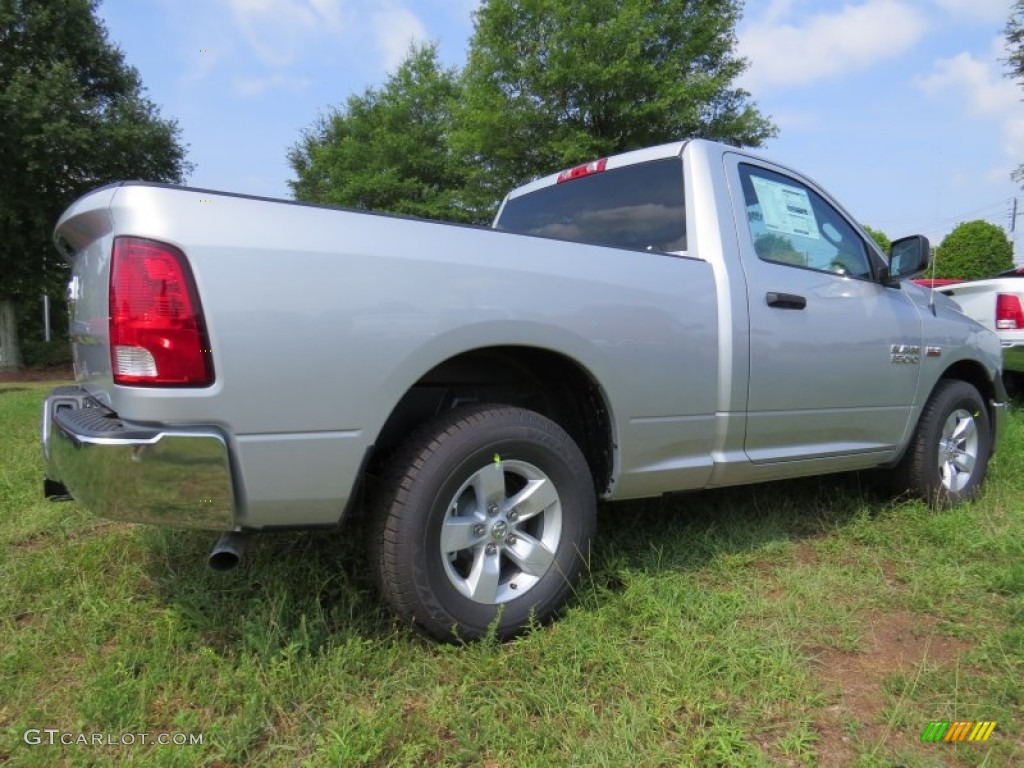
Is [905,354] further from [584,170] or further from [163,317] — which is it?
[163,317]

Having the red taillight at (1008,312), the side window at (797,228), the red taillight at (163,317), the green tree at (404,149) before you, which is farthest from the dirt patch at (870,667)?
the green tree at (404,149)

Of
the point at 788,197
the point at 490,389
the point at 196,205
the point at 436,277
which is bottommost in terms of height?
the point at 490,389

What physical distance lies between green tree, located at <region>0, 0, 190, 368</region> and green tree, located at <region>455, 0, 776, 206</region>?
8892 millimetres

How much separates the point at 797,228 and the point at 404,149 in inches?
682

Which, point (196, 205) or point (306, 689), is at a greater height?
point (196, 205)

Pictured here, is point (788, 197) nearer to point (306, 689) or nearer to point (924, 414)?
point (924, 414)

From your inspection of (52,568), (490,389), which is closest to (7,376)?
(52,568)

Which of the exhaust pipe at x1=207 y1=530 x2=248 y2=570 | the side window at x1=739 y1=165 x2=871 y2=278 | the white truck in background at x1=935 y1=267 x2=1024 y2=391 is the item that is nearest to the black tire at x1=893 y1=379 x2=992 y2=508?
the side window at x1=739 y1=165 x2=871 y2=278

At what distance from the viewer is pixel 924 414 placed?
12.8ft

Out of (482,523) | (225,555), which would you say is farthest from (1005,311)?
(225,555)

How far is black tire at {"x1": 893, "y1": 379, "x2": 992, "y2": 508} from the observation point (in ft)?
12.7

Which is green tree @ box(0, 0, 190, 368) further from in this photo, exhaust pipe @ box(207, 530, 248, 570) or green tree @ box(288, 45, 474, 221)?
exhaust pipe @ box(207, 530, 248, 570)

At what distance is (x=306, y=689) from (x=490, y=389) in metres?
1.19

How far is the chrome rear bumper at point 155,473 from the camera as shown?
72.2 inches
